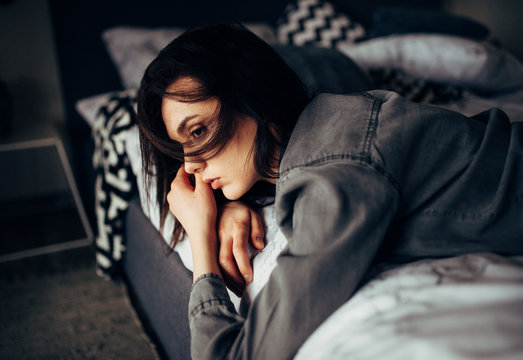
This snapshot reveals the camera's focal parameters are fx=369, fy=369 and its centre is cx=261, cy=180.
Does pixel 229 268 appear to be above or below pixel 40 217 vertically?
above

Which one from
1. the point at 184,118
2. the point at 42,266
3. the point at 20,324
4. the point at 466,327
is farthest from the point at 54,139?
the point at 466,327

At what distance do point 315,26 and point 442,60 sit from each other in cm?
56

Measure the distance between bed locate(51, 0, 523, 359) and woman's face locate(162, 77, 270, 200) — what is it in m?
0.11

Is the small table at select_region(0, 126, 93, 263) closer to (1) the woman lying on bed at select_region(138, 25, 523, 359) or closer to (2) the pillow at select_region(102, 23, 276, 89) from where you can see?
(2) the pillow at select_region(102, 23, 276, 89)

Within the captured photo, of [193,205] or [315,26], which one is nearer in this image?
[193,205]

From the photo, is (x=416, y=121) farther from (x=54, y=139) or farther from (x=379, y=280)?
(x=54, y=139)

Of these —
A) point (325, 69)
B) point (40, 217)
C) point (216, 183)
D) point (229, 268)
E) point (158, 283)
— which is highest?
point (325, 69)

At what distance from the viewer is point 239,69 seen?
613 millimetres

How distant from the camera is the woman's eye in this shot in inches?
24.3

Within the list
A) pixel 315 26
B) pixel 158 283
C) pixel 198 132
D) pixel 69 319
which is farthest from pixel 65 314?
pixel 315 26

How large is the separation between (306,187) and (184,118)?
0.26 meters

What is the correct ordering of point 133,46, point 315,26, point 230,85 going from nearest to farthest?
point 230,85 → point 133,46 → point 315,26

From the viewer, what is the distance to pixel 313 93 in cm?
77

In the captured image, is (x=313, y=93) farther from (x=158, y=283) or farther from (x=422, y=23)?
(x=422, y=23)
